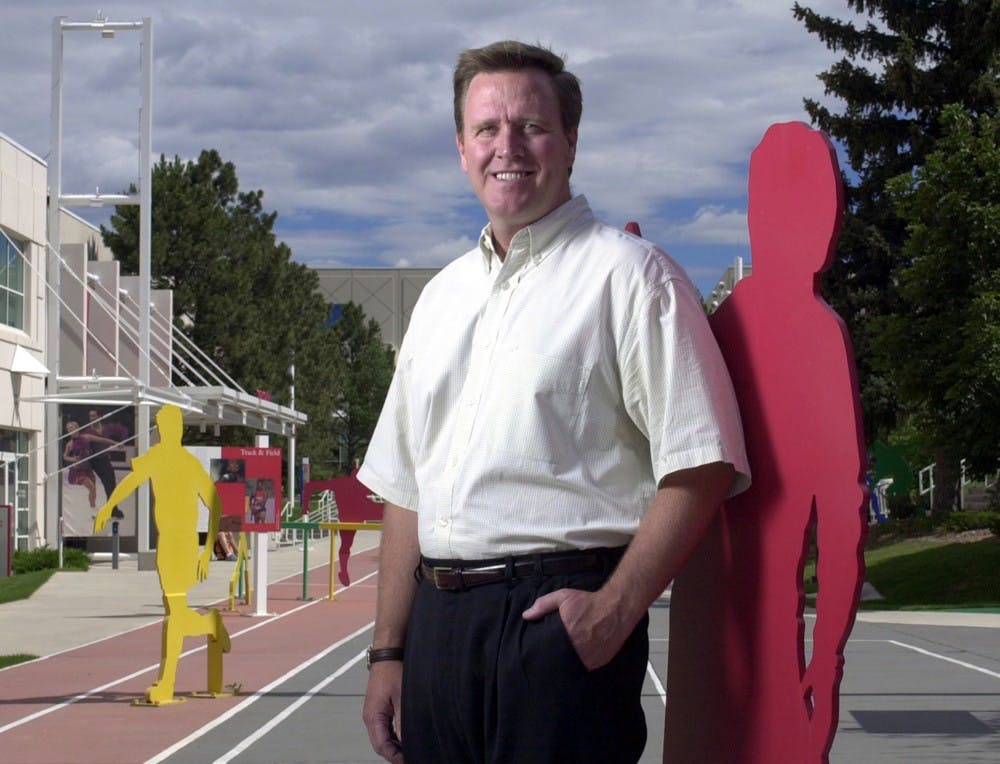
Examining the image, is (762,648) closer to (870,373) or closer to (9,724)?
(9,724)

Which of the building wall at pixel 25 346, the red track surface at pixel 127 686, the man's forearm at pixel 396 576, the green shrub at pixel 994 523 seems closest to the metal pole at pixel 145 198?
the building wall at pixel 25 346

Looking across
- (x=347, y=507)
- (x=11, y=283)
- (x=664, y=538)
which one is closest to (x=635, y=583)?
(x=664, y=538)

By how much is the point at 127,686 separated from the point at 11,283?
28.2m

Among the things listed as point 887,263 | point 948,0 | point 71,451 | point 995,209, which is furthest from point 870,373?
point 71,451

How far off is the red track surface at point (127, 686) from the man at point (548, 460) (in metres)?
7.68

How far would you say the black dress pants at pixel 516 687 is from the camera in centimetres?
332

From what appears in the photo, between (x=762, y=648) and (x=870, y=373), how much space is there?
36.3 metres

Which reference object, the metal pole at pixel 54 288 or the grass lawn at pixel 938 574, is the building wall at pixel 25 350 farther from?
the grass lawn at pixel 938 574

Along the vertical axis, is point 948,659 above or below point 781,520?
below

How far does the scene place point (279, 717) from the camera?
12.6 meters

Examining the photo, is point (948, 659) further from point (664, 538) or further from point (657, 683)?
point (664, 538)

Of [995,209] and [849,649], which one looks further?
[995,209]

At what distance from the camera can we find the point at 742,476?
3.46m

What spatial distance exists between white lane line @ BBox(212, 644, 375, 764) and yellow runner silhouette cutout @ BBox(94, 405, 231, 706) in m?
0.83
